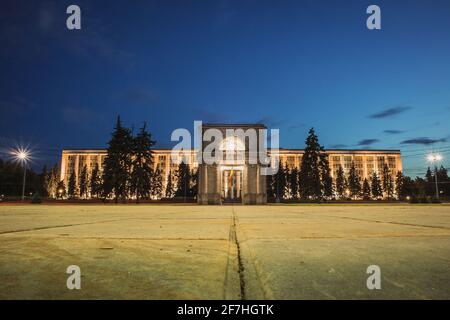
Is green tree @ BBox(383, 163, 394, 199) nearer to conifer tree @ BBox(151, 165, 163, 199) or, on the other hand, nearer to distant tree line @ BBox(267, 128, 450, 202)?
distant tree line @ BBox(267, 128, 450, 202)

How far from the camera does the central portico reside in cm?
4842

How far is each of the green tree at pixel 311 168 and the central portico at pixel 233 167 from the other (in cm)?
1177

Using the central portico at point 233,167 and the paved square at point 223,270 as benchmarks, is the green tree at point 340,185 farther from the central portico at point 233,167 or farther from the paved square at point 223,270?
the paved square at point 223,270

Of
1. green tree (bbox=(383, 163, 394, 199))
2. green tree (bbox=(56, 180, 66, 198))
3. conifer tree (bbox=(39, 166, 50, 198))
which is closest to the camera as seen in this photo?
green tree (bbox=(383, 163, 394, 199))

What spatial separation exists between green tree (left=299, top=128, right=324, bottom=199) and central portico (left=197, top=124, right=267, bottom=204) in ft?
38.6

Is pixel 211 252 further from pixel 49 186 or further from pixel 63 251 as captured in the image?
pixel 49 186

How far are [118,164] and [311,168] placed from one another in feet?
116

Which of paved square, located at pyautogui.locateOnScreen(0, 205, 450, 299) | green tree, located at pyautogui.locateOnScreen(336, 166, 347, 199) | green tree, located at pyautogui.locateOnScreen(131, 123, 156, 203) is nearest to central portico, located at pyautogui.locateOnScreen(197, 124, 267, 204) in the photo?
green tree, located at pyautogui.locateOnScreen(131, 123, 156, 203)

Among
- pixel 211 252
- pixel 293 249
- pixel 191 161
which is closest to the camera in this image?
pixel 211 252

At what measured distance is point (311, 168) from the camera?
57.1 m

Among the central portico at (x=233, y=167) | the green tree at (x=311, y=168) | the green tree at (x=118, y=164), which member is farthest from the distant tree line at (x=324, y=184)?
the green tree at (x=118, y=164)

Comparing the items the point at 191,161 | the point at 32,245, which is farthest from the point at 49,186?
the point at 32,245

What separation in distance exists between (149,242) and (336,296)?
9.31 ft
